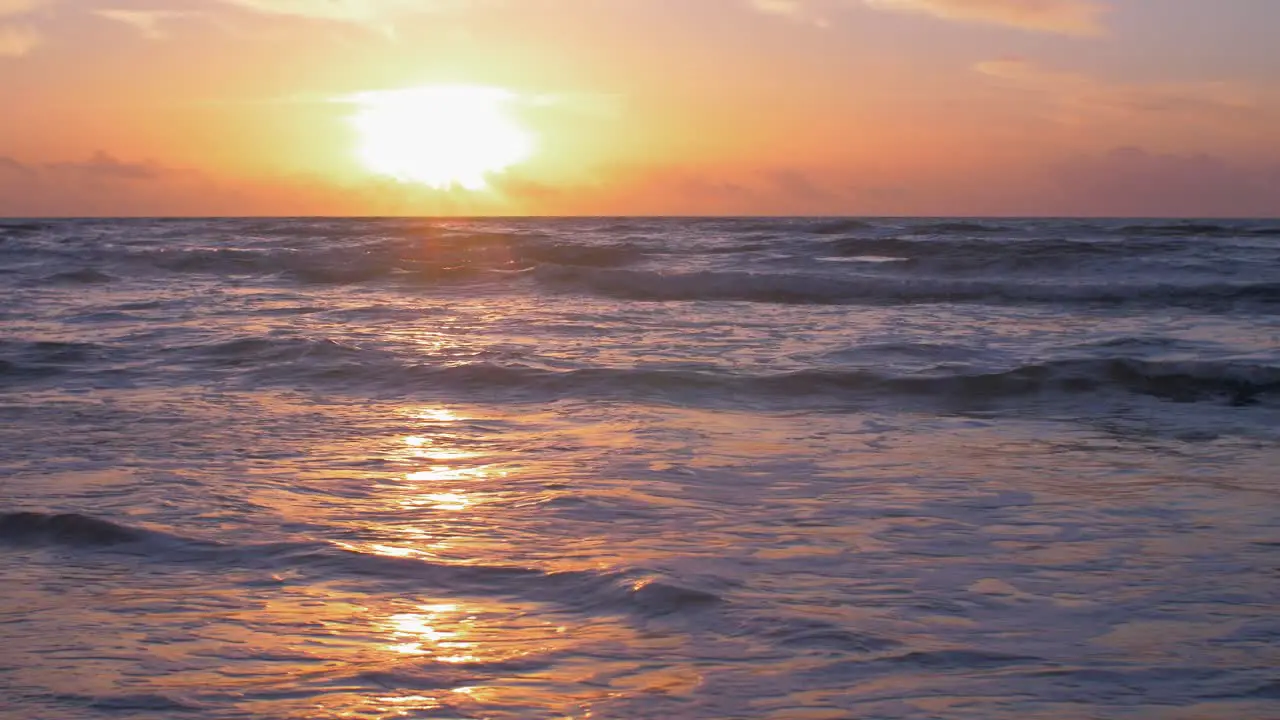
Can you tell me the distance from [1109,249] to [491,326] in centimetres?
1553

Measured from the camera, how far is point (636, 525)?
15.3 ft

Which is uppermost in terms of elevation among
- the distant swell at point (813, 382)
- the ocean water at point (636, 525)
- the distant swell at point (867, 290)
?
the distant swell at point (867, 290)

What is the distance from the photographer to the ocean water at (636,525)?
3.12 meters

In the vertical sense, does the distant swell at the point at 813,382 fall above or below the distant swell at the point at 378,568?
above

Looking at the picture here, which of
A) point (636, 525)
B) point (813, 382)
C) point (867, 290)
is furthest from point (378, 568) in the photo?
point (867, 290)

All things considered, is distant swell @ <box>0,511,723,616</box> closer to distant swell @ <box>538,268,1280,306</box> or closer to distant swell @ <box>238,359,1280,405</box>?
distant swell @ <box>238,359,1280,405</box>

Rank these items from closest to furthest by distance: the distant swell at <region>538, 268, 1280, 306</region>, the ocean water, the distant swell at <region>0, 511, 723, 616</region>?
the ocean water, the distant swell at <region>0, 511, 723, 616</region>, the distant swell at <region>538, 268, 1280, 306</region>

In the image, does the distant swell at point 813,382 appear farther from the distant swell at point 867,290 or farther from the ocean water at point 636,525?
the distant swell at point 867,290

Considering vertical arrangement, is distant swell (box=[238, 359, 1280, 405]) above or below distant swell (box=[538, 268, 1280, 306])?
below

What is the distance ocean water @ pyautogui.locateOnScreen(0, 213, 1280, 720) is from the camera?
3.12 meters

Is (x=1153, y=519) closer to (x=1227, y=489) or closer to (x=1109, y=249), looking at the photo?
(x=1227, y=489)

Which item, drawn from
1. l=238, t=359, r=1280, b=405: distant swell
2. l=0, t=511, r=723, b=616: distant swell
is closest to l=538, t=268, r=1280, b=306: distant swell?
l=238, t=359, r=1280, b=405: distant swell

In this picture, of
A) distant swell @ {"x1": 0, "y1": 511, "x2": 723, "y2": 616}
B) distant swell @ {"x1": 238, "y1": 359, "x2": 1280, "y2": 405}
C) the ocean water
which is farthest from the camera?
distant swell @ {"x1": 238, "y1": 359, "x2": 1280, "y2": 405}

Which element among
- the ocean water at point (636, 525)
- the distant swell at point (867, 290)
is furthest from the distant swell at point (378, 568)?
the distant swell at point (867, 290)
